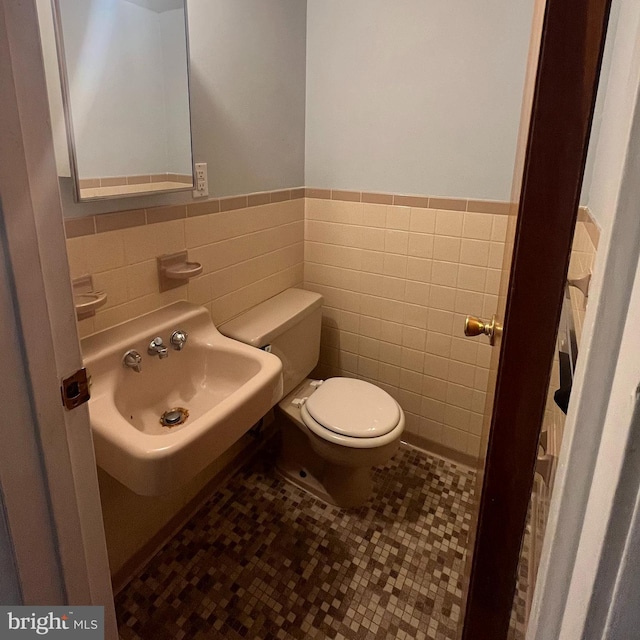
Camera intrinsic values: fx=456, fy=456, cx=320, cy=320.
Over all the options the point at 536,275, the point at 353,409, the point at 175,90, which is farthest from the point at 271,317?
the point at 536,275

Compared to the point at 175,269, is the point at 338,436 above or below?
below

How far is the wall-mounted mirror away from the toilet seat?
928 mm

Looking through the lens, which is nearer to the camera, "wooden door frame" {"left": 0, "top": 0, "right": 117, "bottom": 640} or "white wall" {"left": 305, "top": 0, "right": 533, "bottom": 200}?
"wooden door frame" {"left": 0, "top": 0, "right": 117, "bottom": 640}

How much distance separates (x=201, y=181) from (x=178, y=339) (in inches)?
21.2

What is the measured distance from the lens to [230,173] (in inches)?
65.3

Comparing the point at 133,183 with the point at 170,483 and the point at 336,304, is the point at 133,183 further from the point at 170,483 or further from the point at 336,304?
the point at 336,304

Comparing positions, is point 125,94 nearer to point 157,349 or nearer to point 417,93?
point 157,349

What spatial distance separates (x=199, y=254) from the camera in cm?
159

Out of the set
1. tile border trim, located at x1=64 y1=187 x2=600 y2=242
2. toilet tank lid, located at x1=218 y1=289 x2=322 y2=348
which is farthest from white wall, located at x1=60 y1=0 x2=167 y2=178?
toilet tank lid, located at x1=218 y1=289 x2=322 y2=348

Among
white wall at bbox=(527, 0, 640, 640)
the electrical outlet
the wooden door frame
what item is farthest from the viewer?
the electrical outlet

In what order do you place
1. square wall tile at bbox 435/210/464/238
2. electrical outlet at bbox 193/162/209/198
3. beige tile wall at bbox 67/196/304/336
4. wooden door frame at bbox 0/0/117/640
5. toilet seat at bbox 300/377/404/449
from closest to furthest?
wooden door frame at bbox 0/0/117/640 → beige tile wall at bbox 67/196/304/336 → electrical outlet at bbox 193/162/209/198 → toilet seat at bbox 300/377/404/449 → square wall tile at bbox 435/210/464/238

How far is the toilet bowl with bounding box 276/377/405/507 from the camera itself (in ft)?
5.39

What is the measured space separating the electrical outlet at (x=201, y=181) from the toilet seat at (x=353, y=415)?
869mm

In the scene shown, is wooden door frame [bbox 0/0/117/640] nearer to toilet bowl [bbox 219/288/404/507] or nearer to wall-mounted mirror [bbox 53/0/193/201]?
wall-mounted mirror [bbox 53/0/193/201]
